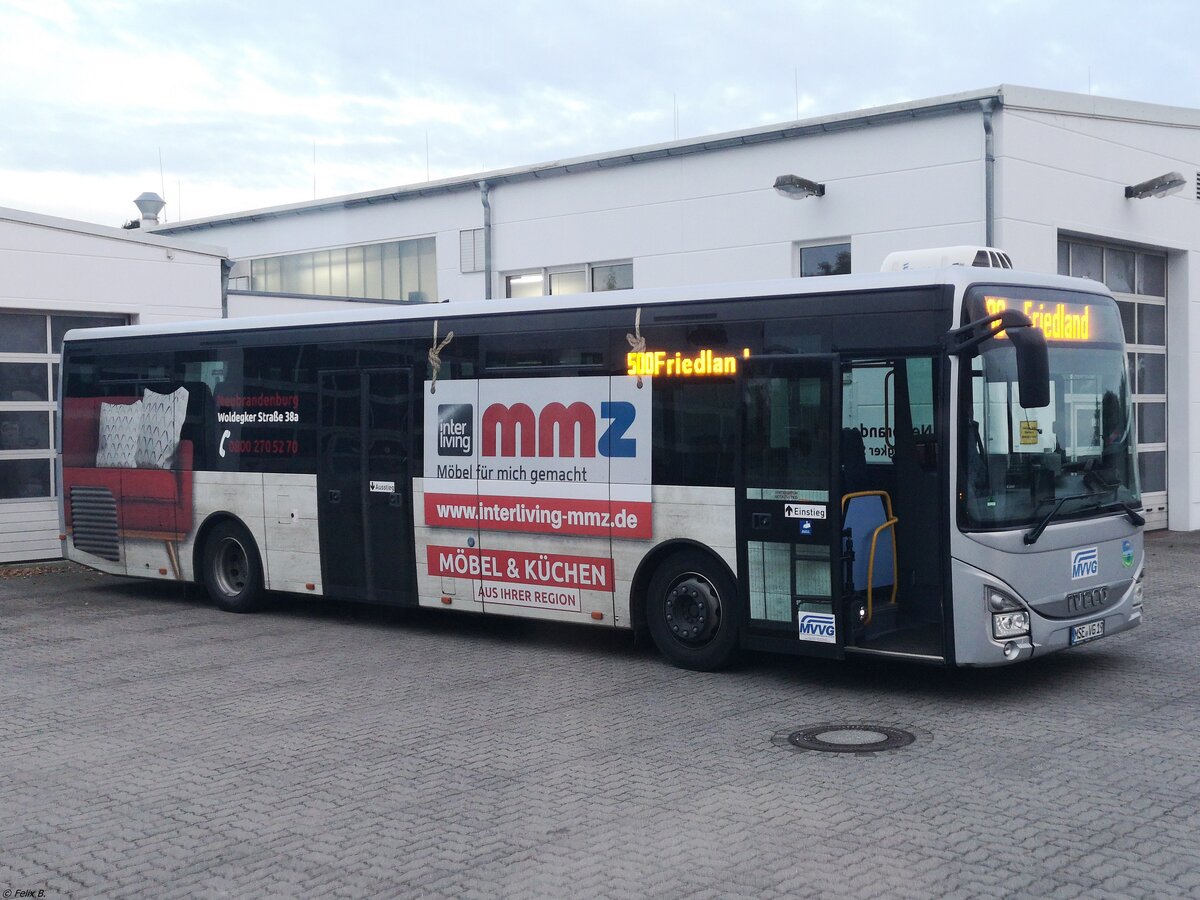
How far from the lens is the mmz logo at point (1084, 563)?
362 inches

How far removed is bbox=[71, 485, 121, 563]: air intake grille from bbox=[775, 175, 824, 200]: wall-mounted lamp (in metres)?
9.33

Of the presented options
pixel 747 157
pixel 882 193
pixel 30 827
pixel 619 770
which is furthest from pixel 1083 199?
pixel 30 827

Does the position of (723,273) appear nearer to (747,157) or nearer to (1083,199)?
(747,157)

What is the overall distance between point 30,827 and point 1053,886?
15.4ft

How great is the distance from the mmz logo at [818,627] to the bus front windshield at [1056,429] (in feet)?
3.90

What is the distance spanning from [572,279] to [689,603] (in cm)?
1292

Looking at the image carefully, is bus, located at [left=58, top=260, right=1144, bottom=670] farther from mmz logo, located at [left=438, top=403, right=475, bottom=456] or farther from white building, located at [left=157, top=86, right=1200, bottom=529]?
white building, located at [left=157, top=86, right=1200, bottom=529]

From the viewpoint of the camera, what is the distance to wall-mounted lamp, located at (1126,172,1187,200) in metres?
18.8

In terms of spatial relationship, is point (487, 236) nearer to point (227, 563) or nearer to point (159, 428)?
point (159, 428)

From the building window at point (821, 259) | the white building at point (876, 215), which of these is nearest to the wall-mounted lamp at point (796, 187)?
the white building at point (876, 215)

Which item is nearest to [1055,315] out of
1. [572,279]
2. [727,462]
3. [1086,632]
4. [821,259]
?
[1086,632]

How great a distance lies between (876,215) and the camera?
59.6ft

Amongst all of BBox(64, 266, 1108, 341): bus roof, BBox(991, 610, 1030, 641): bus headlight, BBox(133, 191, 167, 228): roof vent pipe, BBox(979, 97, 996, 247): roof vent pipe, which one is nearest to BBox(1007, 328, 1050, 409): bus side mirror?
BBox(64, 266, 1108, 341): bus roof

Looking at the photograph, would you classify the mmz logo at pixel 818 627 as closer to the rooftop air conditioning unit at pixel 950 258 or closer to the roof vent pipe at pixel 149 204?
the rooftop air conditioning unit at pixel 950 258
